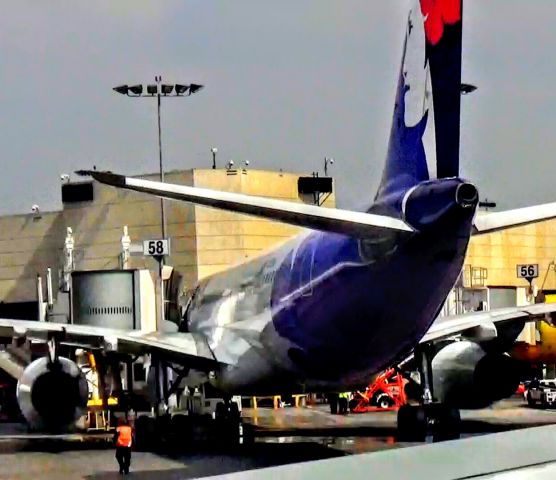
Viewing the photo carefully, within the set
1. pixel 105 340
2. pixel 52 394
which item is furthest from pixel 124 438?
pixel 52 394

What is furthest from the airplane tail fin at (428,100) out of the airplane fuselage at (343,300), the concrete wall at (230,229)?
the concrete wall at (230,229)

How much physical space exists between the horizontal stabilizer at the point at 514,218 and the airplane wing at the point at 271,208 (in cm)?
120

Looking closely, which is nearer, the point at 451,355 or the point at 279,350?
the point at 279,350

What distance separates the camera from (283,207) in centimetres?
1575

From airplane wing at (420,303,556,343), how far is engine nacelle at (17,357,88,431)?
861 cm

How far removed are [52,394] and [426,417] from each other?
8.88 meters

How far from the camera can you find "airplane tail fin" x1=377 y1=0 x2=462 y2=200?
18.2 metres

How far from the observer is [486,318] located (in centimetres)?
2680

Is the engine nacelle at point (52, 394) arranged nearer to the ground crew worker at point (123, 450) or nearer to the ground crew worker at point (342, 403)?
the ground crew worker at point (123, 450)

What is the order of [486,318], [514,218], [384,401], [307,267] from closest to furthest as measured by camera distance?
[514,218]
[307,267]
[486,318]
[384,401]

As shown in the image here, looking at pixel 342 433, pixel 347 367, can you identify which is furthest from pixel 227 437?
pixel 347 367

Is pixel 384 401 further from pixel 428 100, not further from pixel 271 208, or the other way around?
pixel 271 208

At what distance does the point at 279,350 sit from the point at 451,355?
7.46m

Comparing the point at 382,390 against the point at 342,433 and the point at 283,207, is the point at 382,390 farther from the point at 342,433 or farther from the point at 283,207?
the point at 283,207
